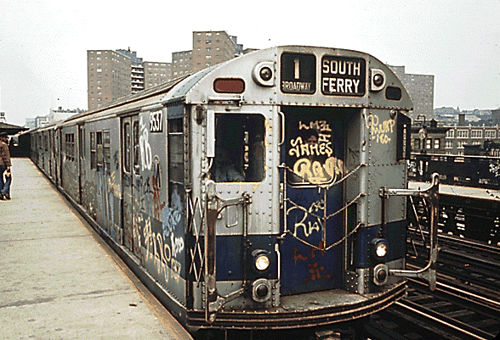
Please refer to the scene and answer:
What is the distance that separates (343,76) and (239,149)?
56.7 inches

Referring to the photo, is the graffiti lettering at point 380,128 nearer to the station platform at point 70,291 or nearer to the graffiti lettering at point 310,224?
the graffiti lettering at point 310,224

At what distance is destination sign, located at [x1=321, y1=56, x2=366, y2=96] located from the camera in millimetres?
5199

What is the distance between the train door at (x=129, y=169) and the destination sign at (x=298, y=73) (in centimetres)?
260

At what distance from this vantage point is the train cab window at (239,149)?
4.99 m

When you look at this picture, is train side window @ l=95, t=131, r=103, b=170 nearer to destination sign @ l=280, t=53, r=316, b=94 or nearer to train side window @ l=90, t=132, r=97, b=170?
train side window @ l=90, t=132, r=97, b=170

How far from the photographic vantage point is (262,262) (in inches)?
196

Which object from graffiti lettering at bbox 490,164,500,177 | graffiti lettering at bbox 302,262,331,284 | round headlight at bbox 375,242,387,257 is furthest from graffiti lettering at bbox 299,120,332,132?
graffiti lettering at bbox 490,164,500,177

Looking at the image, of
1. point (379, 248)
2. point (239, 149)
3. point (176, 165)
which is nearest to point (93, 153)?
point (176, 165)

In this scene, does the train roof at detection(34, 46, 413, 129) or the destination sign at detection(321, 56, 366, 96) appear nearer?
the train roof at detection(34, 46, 413, 129)

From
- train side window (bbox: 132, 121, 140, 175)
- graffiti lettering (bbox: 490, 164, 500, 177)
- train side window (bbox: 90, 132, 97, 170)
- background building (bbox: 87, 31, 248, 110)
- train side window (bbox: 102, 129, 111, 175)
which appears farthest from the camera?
background building (bbox: 87, 31, 248, 110)

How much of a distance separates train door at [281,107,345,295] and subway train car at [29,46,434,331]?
13mm

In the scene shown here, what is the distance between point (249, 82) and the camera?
16.2 ft

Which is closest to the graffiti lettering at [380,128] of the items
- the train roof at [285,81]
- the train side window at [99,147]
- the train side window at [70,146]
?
the train roof at [285,81]

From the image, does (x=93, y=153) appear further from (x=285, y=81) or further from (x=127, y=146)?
(x=285, y=81)
